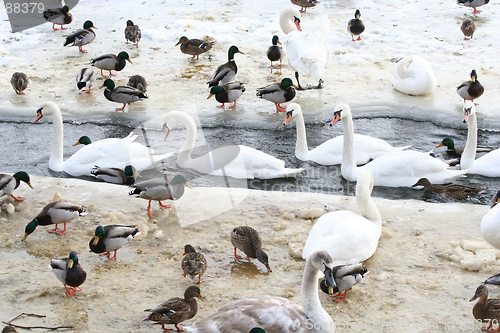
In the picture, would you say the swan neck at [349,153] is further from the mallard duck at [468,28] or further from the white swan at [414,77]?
the mallard duck at [468,28]

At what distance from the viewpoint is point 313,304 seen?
13.0ft

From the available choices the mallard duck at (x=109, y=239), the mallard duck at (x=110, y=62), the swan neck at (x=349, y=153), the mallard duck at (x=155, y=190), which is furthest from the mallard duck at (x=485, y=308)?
the mallard duck at (x=110, y=62)

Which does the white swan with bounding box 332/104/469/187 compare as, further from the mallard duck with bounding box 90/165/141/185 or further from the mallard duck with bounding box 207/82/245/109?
the mallard duck with bounding box 90/165/141/185

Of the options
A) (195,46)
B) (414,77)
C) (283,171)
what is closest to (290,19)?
(195,46)

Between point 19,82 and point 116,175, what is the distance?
3.90 m

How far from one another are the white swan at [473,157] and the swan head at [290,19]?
5.49m

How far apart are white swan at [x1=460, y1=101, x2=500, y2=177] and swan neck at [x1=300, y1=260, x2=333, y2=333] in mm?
4507

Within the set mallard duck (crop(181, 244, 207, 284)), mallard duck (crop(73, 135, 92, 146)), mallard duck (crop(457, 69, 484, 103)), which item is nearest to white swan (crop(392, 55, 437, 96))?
mallard duck (crop(457, 69, 484, 103))

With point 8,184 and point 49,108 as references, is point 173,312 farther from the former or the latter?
point 49,108

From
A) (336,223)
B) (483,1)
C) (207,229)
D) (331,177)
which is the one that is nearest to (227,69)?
(331,177)

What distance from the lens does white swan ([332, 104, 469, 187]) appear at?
708 centimetres

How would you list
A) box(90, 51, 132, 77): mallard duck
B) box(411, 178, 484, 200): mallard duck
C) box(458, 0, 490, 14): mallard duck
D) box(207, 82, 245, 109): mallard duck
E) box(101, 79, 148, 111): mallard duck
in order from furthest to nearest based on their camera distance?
box(458, 0, 490, 14): mallard duck < box(90, 51, 132, 77): mallard duck < box(207, 82, 245, 109): mallard duck < box(101, 79, 148, 111): mallard duck < box(411, 178, 484, 200): mallard duck

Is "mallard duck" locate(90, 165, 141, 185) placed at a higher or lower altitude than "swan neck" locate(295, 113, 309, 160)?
lower

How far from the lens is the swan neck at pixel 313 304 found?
12.8 ft
